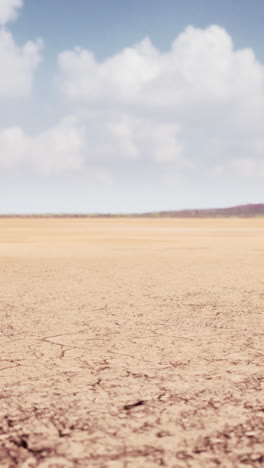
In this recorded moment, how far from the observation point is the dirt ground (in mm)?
1688

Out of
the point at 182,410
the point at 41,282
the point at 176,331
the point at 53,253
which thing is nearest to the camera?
the point at 182,410

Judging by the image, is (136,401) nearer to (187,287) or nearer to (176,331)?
(176,331)

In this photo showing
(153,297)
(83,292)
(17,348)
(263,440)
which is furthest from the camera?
(83,292)

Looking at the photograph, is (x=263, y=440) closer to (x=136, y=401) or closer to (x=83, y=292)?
(x=136, y=401)

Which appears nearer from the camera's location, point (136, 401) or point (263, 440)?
point (263, 440)

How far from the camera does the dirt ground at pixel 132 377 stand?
5.54 ft

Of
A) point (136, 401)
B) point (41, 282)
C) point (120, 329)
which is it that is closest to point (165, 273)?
point (41, 282)

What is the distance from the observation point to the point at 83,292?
5293mm

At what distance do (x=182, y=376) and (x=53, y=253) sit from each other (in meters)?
8.16

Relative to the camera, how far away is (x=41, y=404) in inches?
81.8

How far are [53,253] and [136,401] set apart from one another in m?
8.43

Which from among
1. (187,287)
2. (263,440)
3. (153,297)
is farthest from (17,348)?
(187,287)

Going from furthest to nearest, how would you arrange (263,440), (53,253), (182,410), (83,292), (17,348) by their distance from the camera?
1. (53,253)
2. (83,292)
3. (17,348)
4. (182,410)
5. (263,440)

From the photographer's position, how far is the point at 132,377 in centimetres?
244
